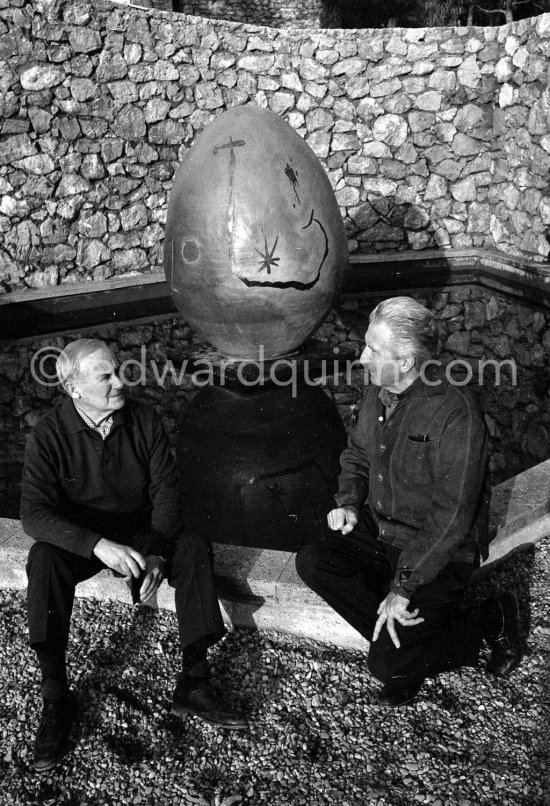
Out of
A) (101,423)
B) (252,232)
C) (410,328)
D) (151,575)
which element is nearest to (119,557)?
(151,575)

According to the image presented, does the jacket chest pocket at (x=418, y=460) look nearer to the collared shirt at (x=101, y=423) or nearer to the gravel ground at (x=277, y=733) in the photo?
the gravel ground at (x=277, y=733)

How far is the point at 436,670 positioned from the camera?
2404 mm

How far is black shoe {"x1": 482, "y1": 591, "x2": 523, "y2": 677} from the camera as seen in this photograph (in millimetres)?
2461

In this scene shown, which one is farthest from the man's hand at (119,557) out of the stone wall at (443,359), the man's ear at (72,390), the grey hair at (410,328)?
the stone wall at (443,359)

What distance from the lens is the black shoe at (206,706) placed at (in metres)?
2.27

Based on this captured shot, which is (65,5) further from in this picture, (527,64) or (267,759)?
(267,759)

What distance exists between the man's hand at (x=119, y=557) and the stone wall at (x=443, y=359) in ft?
4.36

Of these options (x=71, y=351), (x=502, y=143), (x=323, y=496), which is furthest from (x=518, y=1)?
(x=71, y=351)

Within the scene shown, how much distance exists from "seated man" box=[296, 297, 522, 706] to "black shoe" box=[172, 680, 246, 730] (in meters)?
0.46

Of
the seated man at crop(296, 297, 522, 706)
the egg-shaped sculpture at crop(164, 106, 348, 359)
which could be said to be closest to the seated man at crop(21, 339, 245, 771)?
the seated man at crop(296, 297, 522, 706)

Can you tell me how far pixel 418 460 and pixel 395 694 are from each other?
723 millimetres

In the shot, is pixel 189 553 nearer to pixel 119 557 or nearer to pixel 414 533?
pixel 119 557

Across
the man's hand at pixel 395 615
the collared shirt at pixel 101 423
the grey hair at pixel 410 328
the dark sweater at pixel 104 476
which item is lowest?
the man's hand at pixel 395 615

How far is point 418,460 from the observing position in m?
2.42
